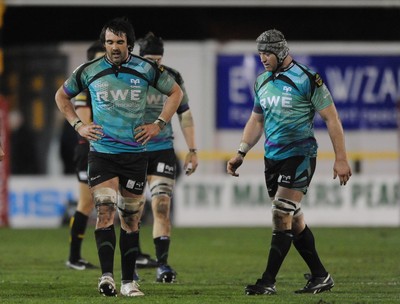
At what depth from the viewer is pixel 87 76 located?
11102 millimetres

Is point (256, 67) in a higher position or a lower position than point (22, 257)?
higher

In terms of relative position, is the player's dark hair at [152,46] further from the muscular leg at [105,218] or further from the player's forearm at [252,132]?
the muscular leg at [105,218]

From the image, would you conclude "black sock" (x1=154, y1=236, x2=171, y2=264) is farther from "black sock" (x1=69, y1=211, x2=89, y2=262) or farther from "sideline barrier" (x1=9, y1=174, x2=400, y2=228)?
"sideline barrier" (x1=9, y1=174, x2=400, y2=228)

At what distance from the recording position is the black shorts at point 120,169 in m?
11.1

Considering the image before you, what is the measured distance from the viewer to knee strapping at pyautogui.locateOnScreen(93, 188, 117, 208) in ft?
36.0

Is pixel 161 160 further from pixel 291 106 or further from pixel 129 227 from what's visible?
pixel 291 106

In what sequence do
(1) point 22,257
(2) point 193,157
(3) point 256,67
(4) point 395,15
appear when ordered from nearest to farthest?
1. (2) point 193,157
2. (1) point 22,257
3. (3) point 256,67
4. (4) point 395,15

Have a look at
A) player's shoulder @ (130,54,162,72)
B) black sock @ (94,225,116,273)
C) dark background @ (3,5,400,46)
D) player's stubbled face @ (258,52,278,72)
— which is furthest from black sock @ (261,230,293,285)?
dark background @ (3,5,400,46)

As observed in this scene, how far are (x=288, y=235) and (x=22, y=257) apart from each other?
5604 mm

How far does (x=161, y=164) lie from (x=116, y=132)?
2379mm

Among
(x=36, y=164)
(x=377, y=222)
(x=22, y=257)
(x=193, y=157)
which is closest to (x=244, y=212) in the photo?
(x=377, y=222)

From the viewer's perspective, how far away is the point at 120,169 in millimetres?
11125

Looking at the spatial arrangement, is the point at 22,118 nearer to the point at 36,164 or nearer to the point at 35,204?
the point at 36,164

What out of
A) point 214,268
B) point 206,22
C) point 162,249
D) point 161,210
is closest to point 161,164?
point 161,210
